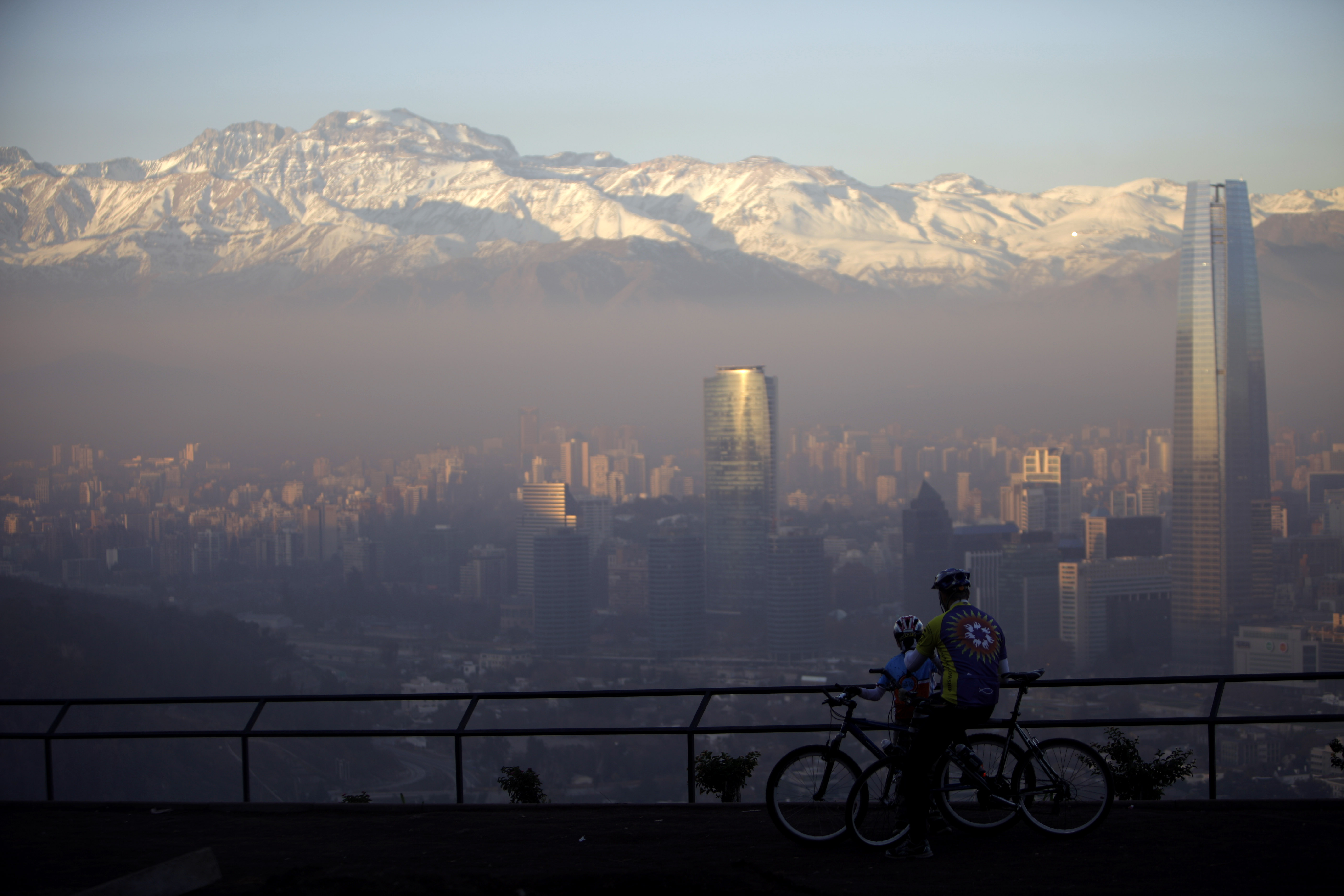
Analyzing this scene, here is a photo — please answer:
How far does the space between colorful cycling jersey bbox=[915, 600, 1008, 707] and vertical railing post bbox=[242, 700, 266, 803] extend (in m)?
3.66

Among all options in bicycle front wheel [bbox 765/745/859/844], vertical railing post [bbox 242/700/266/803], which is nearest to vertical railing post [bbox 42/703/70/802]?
vertical railing post [bbox 242/700/266/803]

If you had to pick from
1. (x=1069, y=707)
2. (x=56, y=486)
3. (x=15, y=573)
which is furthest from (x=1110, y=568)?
(x=56, y=486)

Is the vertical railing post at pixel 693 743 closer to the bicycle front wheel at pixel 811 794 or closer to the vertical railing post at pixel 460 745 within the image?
the bicycle front wheel at pixel 811 794

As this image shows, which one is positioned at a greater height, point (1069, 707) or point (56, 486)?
point (56, 486)

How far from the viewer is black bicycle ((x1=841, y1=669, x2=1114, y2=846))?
4859 millimetres

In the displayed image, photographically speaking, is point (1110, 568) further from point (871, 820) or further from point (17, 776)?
point (871, 820)

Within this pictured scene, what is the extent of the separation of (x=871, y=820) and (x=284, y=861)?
8.44 feet

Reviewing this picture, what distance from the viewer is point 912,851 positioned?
15.8 ft

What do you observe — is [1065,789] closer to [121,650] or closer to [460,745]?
[460,745]

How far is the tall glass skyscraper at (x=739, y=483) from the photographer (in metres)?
88.2

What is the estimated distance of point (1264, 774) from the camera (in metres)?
29.5

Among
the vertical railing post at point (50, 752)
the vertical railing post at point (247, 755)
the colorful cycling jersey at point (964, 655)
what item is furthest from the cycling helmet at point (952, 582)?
the vertical railing post at point (50, 752)

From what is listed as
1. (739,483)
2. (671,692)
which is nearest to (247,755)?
(671,692)

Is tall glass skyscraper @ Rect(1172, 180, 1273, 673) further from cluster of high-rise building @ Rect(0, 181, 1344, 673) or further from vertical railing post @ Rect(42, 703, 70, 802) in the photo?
vertical railing post @ Rect(42, 703, 70, 802)
